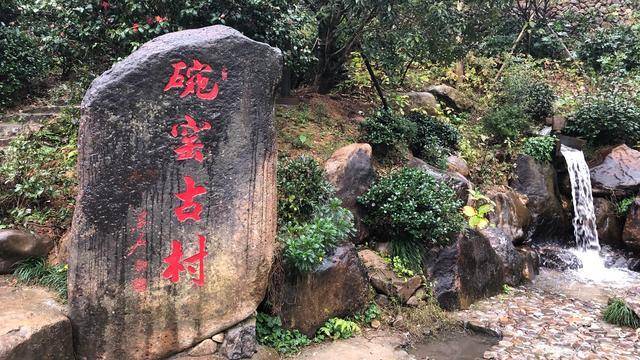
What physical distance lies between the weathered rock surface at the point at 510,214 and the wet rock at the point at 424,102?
2.89m

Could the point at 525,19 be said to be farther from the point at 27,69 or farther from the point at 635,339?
the point at 27,69

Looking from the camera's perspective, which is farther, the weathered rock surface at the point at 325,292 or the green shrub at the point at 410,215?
the green shrub at the point at 410,215

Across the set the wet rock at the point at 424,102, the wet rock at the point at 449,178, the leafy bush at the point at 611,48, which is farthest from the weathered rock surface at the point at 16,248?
the leafy bush at the point at 611,48

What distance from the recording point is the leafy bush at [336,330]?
20.1ft

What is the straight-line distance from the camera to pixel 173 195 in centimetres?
477

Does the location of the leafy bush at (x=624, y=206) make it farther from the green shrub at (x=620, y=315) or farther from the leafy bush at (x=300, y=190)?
the leafy bush at (x=300, y=190)

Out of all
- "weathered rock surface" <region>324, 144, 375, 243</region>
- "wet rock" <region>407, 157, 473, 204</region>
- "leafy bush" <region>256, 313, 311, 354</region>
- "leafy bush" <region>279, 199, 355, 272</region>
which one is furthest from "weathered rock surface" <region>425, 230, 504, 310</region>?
"leafy bush" <region>256, 313, 311, 354</region>

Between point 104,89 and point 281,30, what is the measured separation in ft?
14.0

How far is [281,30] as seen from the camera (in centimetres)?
808

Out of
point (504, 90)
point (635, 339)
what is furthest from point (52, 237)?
point (504, 90)
